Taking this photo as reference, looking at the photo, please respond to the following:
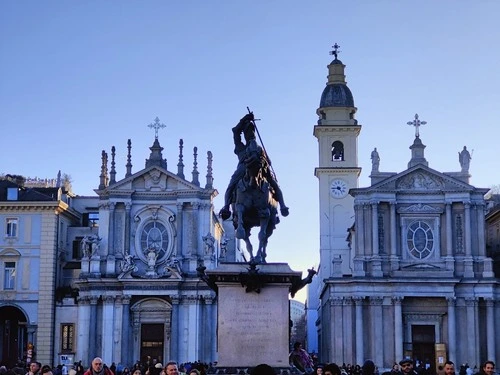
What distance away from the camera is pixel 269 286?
18.0 metres

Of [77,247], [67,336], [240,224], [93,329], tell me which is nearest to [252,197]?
[240,224]

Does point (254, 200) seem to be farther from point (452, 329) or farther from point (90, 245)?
point (90, 245)

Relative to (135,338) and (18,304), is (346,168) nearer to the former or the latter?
(135,338)

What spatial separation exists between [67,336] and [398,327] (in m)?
22.1

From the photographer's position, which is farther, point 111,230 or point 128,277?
point 111,230

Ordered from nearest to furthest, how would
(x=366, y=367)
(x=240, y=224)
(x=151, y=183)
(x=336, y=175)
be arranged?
1. (x=366, y=367)
2. (x=240, y=224)
3. (x=151, y=183)
4. (x=336, y=175)

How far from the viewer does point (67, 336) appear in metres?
65.4

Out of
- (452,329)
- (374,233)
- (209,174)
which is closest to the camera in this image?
(452,329)

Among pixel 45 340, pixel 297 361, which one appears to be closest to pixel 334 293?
pixel 45 340

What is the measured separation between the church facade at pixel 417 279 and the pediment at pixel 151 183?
11813mm

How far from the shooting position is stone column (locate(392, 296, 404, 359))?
62219 mm

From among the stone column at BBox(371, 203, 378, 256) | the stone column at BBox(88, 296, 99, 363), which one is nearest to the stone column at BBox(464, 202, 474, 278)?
the stone column at BBox(371, 203, 378, 256)

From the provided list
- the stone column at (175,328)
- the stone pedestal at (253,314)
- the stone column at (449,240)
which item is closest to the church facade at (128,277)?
the stone column at (175,328)

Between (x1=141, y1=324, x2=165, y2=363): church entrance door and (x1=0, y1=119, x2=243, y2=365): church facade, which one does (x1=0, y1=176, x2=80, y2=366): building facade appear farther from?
(x1=141, y1=324, x2=165, y2=363): church entrance door
